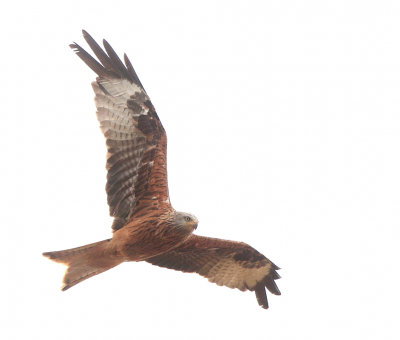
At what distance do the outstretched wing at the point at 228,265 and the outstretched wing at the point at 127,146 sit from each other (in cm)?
103

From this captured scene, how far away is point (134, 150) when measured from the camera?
8398 millimetres

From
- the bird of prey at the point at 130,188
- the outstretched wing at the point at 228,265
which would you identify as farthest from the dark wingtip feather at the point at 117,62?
the outstretched wing at the point at 228,265

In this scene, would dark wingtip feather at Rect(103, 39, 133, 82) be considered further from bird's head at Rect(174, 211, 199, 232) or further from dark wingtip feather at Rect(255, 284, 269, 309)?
dark wingtip feather at Rect(255, 284, 269, 309)

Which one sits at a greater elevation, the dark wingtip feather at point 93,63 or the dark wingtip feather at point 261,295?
the dark wingtip feather at point 93,63

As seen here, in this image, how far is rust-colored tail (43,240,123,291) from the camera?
8.00 m

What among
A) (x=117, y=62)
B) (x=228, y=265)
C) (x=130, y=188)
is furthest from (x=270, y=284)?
(x=117, y=62)

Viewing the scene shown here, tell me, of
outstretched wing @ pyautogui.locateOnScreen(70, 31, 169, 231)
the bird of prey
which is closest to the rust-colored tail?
the bird of prey

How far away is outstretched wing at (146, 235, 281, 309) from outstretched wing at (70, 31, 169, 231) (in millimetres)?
1034

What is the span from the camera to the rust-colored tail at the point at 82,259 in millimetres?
7996

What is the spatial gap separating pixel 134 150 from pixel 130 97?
72 cm

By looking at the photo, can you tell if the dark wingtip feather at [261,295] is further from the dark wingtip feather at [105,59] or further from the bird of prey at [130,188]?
the dark wingtip feather at [105,59]

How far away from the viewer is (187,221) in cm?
792

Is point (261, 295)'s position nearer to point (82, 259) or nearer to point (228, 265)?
point (228, 265)

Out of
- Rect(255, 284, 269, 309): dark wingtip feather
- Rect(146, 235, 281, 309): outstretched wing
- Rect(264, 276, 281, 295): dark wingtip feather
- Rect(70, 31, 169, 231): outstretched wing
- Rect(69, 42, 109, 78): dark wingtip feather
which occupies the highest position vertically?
Rect(69, 42, 109, 78): dark wingtip feather
